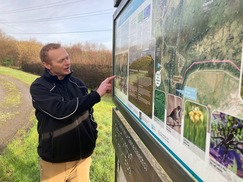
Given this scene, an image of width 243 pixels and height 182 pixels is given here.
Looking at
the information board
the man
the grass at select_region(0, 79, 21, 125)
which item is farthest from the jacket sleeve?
the grass at select_region(0, 79, 21, 125)

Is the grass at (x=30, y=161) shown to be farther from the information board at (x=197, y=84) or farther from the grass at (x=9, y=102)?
the grass at (x=9, y=102)

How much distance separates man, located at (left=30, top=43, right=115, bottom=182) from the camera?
2.31 meters

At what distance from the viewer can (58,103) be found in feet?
7.54

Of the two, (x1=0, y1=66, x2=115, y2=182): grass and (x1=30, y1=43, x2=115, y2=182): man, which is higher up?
(x1=30, y1=43, x2=115, y2=182): man

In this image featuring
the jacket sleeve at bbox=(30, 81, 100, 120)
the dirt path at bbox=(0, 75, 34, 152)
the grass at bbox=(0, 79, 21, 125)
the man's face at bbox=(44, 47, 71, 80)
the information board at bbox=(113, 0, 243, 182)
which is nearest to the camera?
the information board at bbox=(113, 0, 243, 182)

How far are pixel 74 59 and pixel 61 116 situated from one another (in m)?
23.7

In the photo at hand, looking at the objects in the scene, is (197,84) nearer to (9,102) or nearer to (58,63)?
(58,63)

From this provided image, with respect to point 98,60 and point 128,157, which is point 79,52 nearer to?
point 98,60

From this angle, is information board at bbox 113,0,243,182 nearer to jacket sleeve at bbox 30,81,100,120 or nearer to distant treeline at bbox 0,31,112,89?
jacket sleeve at bbox 30,81,100,120

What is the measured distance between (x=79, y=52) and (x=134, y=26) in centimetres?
2538

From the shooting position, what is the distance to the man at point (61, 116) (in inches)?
91.1

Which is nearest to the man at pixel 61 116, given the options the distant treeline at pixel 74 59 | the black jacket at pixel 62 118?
the black jacket at pixel 62 118

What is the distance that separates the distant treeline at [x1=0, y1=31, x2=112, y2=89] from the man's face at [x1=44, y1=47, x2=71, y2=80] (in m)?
16.8

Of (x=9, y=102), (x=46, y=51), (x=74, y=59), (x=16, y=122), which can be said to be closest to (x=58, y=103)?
(x=46, y=51)
